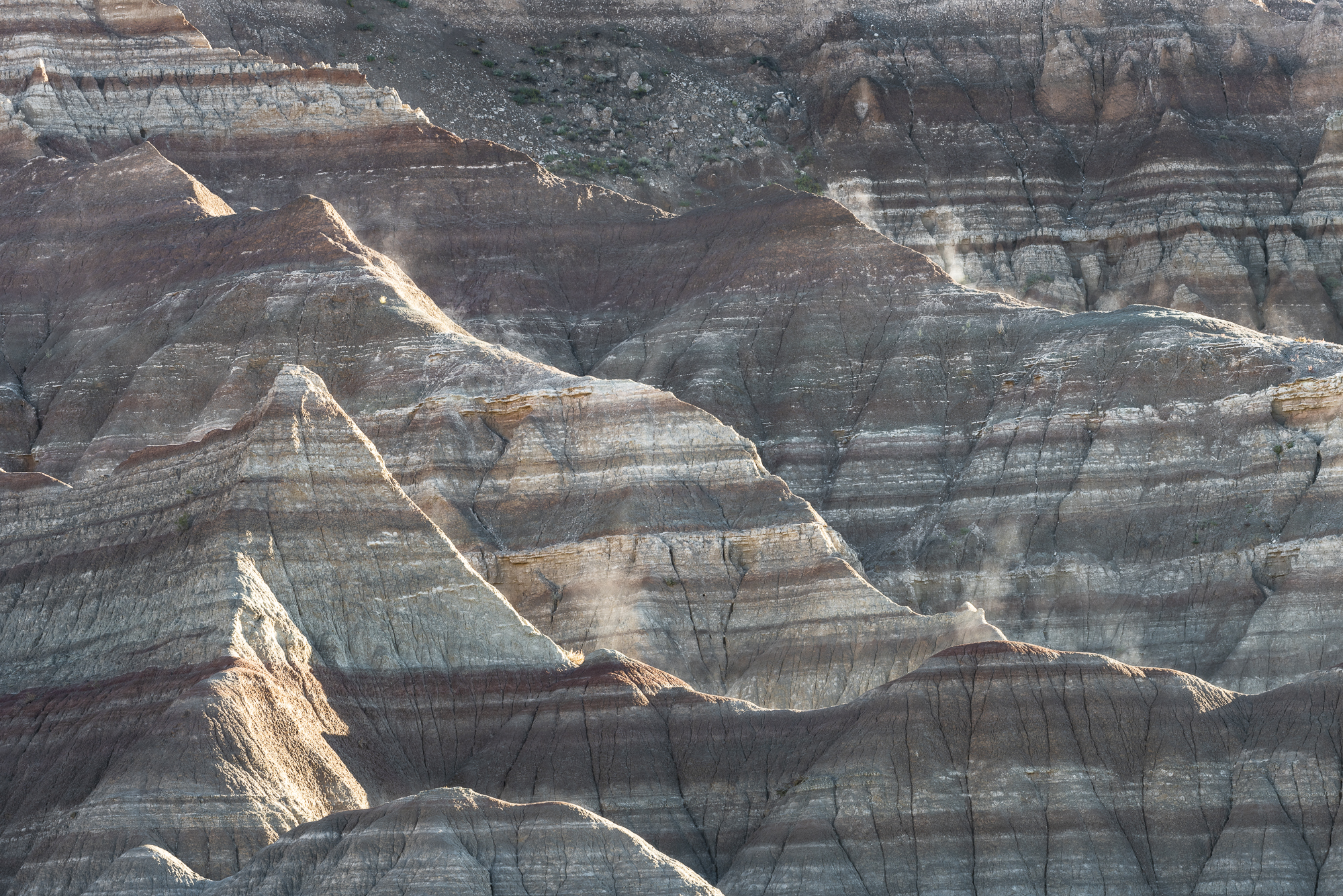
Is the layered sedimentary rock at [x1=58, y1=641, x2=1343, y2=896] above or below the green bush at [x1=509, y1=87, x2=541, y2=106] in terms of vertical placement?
below

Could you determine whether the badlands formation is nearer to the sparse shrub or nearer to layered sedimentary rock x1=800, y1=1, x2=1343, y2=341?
layered sedimentary rock x1=800, y1=1, x2=1343, y2=341

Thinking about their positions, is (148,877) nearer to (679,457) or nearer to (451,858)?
(451,858)

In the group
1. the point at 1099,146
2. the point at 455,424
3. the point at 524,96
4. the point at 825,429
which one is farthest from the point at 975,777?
the point at 524,96

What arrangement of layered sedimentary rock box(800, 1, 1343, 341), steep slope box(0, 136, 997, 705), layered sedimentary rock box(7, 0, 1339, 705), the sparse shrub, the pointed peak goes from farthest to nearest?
1. the sparse shrub
2. layered sedimentary rock box(800, 1, 1343, 341)
3. layered sedimentary rock box(7, 0, 1339, 705)
4. steep slope box(0, 136, 997, 705)
5. the pointed peak

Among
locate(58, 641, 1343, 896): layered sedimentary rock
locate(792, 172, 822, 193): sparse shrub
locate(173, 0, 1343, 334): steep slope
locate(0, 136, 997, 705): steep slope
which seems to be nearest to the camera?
locate(58, 641, 1343, 896): layered sedimentary rock

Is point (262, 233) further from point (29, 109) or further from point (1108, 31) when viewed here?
point (1108, 31)

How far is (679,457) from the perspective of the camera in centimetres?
8838

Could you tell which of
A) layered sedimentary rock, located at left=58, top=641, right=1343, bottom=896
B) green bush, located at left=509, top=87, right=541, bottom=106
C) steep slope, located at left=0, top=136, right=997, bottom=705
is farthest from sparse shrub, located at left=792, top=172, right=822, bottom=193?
layered sedimentary rock, located at left=58, top=641, right=1343, bottom=896

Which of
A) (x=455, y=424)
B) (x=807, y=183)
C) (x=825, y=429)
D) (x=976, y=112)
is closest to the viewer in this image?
(x=455, y=424)

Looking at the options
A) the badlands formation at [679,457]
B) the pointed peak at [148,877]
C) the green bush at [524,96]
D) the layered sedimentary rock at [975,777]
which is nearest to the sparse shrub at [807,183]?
the badlands formation at [679,457]

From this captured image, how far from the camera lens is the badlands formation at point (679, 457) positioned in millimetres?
66000

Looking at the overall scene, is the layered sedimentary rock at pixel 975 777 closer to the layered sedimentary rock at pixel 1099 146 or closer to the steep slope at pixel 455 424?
the steep slope at pixel 455 424

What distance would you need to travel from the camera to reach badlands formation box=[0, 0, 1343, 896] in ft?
217

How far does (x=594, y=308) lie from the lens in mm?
110062
